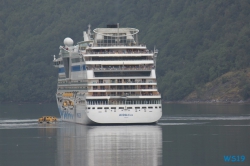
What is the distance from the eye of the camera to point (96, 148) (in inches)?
3450

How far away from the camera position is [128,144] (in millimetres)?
90375

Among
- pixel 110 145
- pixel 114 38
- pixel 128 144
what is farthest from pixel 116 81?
pixel 110 145

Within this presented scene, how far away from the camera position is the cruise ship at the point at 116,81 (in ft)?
367

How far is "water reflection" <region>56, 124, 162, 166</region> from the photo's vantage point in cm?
7769

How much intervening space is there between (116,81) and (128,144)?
78.7ft

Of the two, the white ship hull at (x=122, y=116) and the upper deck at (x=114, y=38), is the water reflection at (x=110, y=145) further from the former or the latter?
the upper deck at (x=114, y=38)

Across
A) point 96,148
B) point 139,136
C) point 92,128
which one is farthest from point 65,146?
point 92,128

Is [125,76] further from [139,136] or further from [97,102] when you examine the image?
[139,136]

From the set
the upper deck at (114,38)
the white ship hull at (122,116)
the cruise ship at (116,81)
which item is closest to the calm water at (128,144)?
the white ship hull at (122,116)

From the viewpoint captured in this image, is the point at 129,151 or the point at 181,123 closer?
the point at 129,151

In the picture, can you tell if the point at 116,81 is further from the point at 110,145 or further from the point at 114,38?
the point at 110,145

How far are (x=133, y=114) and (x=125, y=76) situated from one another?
4.92 meters

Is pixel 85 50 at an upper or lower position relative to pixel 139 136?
upper

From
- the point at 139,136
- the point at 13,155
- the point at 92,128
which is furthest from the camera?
the point at 92,128
